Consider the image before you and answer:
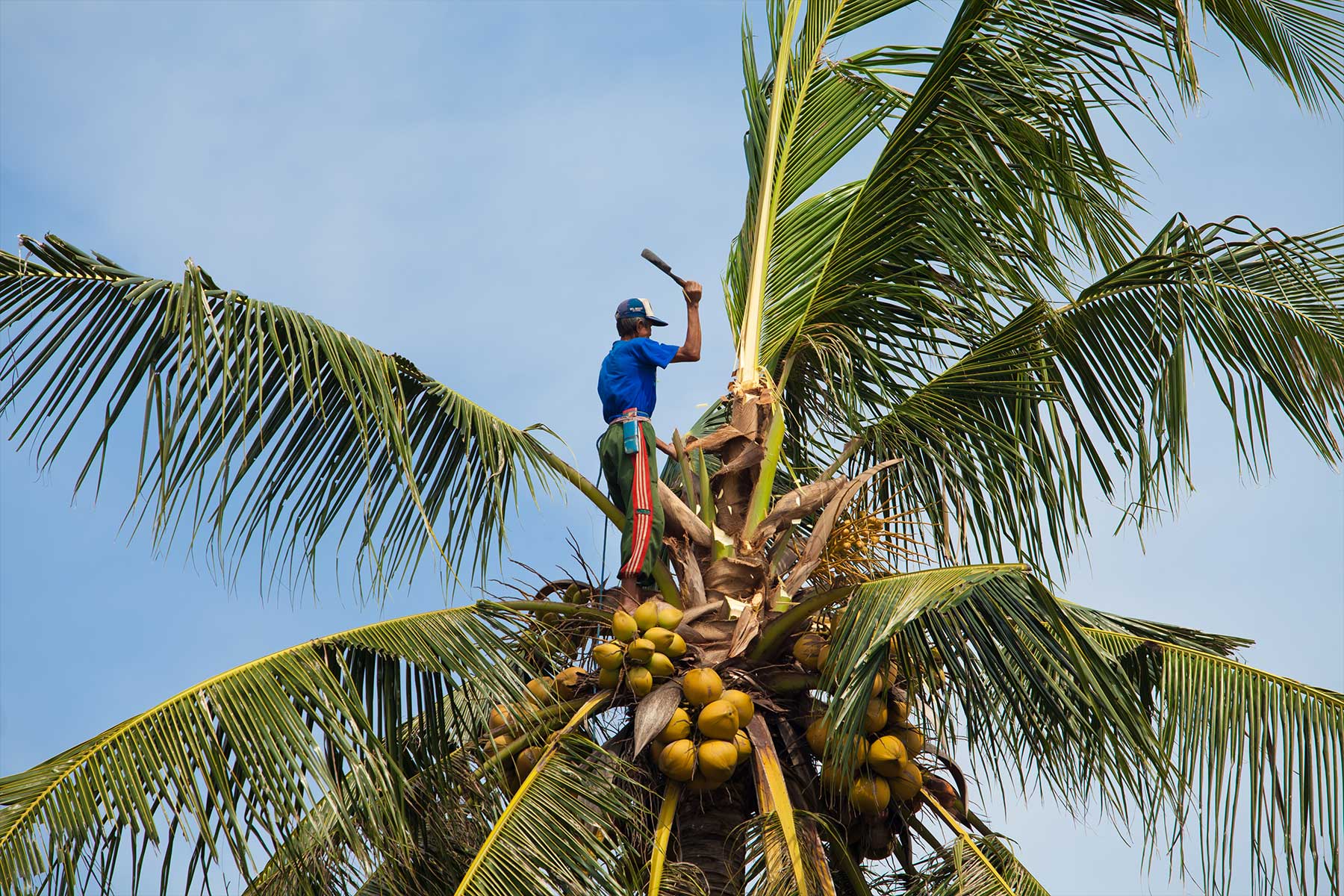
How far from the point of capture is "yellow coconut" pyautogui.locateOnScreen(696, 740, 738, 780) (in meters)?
6.21

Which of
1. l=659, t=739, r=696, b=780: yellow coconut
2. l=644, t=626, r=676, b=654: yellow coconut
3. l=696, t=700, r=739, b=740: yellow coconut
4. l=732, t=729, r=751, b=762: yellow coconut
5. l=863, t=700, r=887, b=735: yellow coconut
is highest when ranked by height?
l=644, t=626, r=676, b=654: yellow coconut

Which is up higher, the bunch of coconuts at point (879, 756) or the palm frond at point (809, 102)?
the palm frond at point (809, 102)

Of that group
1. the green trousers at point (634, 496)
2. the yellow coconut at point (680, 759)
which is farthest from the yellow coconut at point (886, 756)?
the green trousers at point (634, 496)

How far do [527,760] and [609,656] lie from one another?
21.4 inches

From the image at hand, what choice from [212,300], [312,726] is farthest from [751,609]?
[212,300]

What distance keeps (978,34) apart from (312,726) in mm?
4458

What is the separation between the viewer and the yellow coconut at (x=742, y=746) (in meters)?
6.32

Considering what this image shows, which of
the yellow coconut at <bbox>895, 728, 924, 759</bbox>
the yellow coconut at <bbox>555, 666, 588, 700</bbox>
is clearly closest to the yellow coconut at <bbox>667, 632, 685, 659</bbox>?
the yellow coconut at <bbox>555, 666, 588, 700</bbox>

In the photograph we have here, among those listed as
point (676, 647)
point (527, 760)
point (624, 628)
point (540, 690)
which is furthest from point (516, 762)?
point (676, 647)

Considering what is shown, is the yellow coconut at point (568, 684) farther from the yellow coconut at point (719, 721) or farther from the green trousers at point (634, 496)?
the yellow coconut at point (719, 721)

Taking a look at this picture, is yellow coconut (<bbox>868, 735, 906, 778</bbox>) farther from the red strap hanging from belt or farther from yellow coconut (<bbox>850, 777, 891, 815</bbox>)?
the red strap hanging from belt

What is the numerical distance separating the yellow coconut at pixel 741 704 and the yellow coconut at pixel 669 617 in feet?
1.21

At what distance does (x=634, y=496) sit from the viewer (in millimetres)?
6941

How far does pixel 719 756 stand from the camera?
20.4 feet
